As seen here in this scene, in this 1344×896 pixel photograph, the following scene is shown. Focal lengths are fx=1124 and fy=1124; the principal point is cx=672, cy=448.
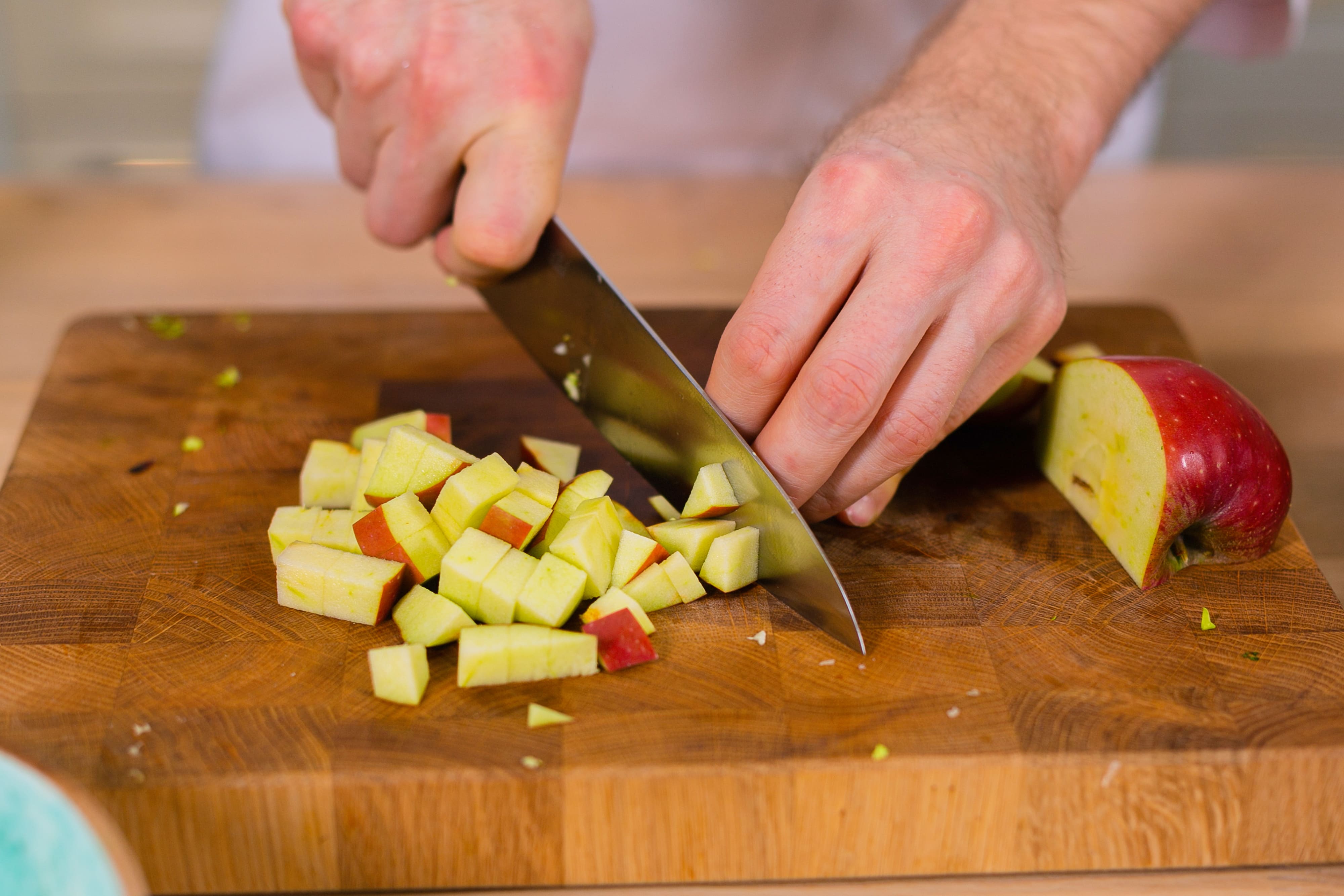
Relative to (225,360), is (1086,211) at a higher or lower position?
higher

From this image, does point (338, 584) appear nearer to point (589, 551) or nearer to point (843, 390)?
point (589, 551)

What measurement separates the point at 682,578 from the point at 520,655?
28 centimetres

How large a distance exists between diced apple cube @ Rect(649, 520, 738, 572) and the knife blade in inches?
1.8

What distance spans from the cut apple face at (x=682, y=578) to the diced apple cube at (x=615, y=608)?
0.08m

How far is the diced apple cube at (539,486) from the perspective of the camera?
5.60 feet

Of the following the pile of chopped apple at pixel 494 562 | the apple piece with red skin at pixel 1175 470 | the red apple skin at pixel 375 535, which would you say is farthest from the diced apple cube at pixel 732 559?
the apple piece with red skin at pixel 1175 470

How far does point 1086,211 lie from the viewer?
300 centimetres

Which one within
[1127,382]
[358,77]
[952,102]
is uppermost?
[952,102]

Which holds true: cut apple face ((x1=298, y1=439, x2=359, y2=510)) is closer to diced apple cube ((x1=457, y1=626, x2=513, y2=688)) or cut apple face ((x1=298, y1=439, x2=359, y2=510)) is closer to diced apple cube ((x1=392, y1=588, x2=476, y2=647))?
diced apple cube ((x1=392, y1=588, x2=476, y2=647))

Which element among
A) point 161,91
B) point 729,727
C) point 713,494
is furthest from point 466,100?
point 161,91

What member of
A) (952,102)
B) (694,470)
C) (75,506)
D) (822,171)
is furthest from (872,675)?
(75,506)

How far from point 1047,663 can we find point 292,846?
103 cm

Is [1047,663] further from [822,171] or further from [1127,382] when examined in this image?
[822,171]

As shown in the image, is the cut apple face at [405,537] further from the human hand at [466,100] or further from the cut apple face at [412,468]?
the human hand at [466,100]
